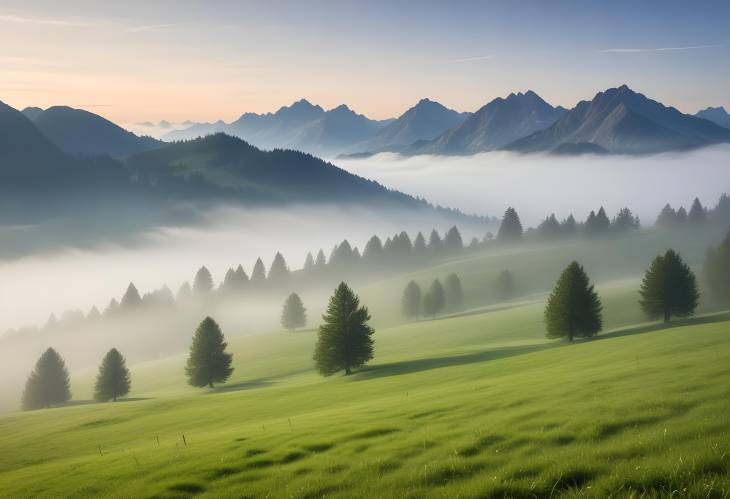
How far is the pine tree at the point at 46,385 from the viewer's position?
255 ft

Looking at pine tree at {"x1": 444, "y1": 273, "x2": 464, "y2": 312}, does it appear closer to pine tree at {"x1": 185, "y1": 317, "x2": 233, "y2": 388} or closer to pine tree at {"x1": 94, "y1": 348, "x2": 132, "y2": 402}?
pine tree at {"x1": 185, "y1": 317, "x2": 233, "y2": 388}

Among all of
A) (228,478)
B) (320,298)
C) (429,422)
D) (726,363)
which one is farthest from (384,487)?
(320,298)

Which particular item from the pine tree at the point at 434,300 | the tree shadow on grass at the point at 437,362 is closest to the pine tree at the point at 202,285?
the pine tree at the point at 434,300

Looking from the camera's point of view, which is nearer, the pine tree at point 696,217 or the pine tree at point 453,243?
the pine tree at point 696,217

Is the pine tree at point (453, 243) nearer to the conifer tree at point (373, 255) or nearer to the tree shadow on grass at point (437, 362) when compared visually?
the conifer tree at point (373, 255)

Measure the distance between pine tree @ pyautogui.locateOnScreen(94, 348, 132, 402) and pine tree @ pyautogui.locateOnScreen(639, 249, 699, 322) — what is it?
236 feet

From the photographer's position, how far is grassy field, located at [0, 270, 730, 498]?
40.7 feet

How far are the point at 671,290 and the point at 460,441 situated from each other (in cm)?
5751

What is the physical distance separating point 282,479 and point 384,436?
Result: 537 cm

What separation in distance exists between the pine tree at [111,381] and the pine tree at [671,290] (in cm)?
7178

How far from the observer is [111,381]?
72625 millimetres

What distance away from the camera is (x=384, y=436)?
776 inches

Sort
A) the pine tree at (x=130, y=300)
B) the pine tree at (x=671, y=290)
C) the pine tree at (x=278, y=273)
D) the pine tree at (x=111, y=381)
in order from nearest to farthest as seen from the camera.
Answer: the pine tree at (x=671, y=290), the pine tree at (x=111, y=381), the pine tree at (x=130, y=300), the pine tree at (x=278, y=273)

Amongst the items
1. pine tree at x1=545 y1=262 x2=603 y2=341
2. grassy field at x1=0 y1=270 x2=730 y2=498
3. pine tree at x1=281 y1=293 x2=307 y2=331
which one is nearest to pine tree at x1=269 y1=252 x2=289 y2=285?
pine tree at x1=281 y1=293 x2=307 y2=331
